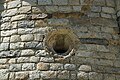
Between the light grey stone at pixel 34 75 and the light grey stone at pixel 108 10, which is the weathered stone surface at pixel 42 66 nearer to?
the light grey stone at pixel 34 75

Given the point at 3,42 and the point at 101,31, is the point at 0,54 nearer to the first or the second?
the point at 3,42

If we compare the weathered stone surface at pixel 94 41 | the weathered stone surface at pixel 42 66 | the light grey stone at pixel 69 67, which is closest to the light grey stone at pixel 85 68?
the light grey stone at pixel 69 67

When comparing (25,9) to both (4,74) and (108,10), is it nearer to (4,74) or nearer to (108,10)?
(4,74)

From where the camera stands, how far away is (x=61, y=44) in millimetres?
6184

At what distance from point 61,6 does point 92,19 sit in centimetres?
69

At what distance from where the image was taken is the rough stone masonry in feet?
19.1

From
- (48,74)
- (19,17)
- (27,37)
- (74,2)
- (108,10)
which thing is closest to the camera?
(48,74)

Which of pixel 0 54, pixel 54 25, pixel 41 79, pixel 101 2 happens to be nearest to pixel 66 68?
pixel 41 79

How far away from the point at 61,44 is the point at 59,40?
9cm

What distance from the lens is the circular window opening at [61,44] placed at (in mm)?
6152

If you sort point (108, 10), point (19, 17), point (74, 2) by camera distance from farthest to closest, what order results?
point (108, 10) < point (74, 2) < point (19, 17)

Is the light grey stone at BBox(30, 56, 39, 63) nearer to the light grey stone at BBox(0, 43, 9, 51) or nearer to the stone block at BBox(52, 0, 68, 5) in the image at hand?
the light grey stone at BBox(0, 43, 9, 51)

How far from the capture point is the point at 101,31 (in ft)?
20.6

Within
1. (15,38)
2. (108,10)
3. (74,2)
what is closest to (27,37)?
(15,38)
